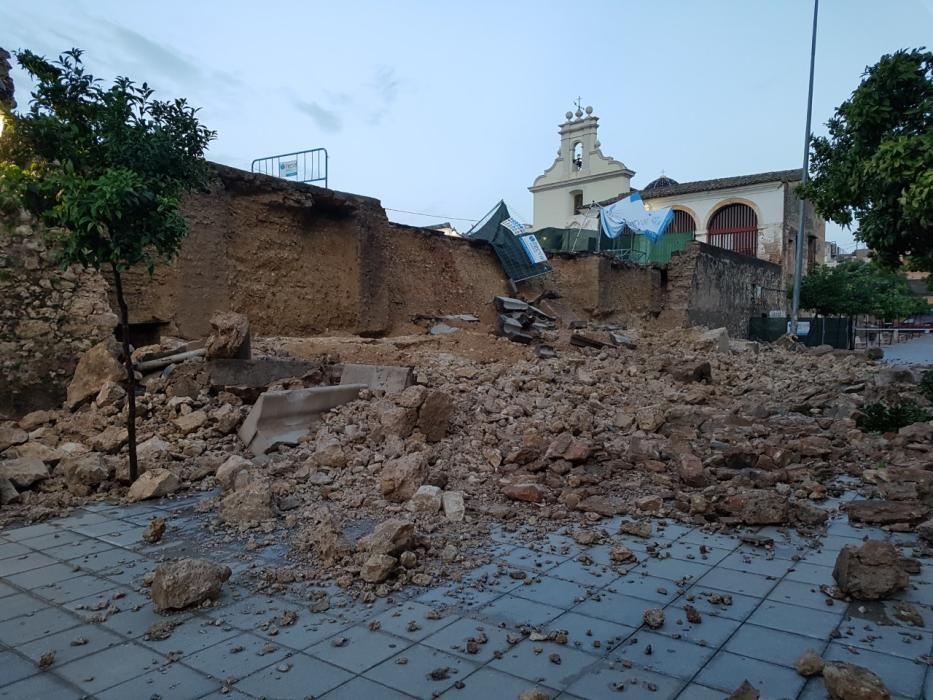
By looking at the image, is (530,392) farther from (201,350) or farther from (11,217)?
(11,217)

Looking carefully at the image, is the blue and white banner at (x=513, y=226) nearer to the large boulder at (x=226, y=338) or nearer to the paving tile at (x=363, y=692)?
the large boulder at (x=226, y=338)

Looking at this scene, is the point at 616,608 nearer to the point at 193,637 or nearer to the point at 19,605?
the point at 193,637

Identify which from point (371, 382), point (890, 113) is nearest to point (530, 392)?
point (371, 382)

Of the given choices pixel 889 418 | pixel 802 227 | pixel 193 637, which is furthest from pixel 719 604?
pixel 802 227

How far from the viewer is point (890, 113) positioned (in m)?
6.64

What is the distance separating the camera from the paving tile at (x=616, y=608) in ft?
9.49

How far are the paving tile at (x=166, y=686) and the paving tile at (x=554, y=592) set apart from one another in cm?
143

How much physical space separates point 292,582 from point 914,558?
3237 mm

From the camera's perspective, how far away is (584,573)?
3.43 meters

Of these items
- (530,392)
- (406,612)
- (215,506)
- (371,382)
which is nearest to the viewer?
(406,612)

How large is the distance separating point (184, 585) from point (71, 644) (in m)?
0.47

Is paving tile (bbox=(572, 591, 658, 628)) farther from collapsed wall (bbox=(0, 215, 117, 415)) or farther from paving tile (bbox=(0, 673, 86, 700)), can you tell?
collapsed wall (bbox=(0, 215, 117, 415))

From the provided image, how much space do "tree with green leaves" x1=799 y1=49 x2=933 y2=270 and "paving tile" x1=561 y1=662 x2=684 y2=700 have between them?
5104 mm

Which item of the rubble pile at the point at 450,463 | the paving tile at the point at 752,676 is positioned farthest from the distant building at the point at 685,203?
the paving tile at the point at 752,676
